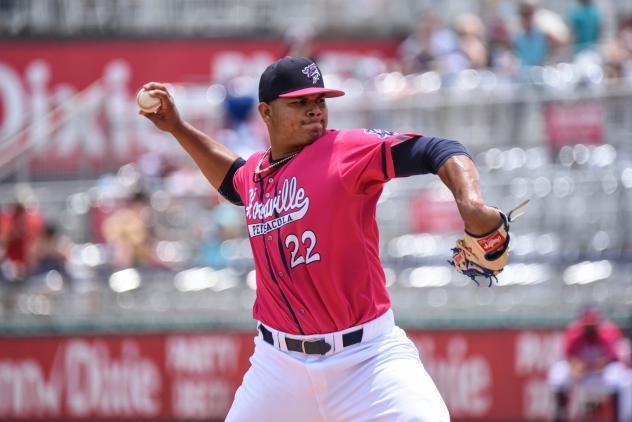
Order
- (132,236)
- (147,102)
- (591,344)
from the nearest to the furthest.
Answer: (147,102) < (591,344) < (132,236)

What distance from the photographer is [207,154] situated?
5844 millimetres

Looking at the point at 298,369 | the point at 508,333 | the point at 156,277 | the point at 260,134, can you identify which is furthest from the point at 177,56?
the point at 298,369

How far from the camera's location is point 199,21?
16.6m

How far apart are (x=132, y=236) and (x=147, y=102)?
20.9 feet

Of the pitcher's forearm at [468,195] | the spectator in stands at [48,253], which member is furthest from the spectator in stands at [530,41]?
the pitcher's forearm at [468,195]

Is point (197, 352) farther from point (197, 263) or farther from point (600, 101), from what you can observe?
point (600, 101)

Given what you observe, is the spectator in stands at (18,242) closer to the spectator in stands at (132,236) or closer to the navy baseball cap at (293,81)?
the spectator in stands at (132,236)

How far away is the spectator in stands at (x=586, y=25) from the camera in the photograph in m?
13.5

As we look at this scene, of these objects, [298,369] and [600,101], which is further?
[600,101]

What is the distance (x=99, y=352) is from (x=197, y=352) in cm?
94

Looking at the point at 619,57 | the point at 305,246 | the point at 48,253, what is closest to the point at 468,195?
the point at 305,246

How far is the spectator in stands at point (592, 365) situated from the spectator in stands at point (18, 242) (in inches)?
201

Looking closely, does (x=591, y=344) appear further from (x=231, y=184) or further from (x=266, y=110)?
(x=266, y=110)

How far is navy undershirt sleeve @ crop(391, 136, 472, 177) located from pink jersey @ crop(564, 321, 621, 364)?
6186 millimetres
